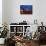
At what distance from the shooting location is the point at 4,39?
153 inches

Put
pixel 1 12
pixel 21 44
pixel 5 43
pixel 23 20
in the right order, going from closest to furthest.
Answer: pixel 21 44 → pixel 5 43 → pixel 1 12 → pixel 23 20

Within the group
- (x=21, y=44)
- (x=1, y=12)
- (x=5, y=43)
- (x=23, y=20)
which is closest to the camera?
(x=21, y=44)

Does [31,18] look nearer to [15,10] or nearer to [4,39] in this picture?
[15,10]

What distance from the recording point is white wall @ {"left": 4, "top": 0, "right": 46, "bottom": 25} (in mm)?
6773

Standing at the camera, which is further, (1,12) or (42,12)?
(42,12)

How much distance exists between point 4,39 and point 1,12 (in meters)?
2.71

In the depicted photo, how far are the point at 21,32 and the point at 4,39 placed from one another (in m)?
2.73

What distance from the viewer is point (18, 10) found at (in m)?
6.79

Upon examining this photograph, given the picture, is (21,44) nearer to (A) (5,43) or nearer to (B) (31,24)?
(A) (5,43)

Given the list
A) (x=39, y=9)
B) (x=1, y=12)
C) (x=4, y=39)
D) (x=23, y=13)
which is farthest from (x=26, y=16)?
(x=4, y=39)

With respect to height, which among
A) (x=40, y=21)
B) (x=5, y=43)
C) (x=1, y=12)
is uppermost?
(x=1, y=12)

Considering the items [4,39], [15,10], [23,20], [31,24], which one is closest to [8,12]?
[15,10]

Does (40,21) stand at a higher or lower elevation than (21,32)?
higher

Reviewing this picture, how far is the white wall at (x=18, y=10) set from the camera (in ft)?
22.2
